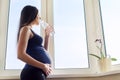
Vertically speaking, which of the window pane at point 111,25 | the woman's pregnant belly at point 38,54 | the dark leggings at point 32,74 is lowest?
the dark leggings at point 32,74

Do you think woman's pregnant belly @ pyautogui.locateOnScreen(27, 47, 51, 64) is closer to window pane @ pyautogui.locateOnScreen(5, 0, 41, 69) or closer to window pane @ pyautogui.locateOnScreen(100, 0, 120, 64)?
window pane @ pyautogui.locateOnScreen(5, 0, 41, 69)

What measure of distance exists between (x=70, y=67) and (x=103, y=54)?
0.35m

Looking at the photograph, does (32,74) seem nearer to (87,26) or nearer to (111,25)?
(87,26)

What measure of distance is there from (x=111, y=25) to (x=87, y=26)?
0.25 metres

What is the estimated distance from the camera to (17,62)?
1.93 metres

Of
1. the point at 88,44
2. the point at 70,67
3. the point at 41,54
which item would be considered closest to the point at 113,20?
the point at 88,44

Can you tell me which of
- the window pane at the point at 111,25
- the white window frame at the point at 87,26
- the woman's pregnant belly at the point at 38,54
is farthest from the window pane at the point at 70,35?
the woman's pregnant belly at the point at 38,54

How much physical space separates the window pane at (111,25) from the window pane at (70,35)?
0.75 ft

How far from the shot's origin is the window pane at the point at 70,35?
1996mm

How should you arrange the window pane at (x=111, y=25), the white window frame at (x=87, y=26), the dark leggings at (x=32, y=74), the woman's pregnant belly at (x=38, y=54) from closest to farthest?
1. the dark leggings at (x=32, y=74)
2. the woman's pregnant belly at (x=38, y=54)
3. the white window frame at (x=87, y=26)
4. the window pane at (x=111, y=25)

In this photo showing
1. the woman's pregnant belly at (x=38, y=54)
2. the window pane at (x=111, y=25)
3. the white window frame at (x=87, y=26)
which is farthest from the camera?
the window pane at (x=111, y=25)

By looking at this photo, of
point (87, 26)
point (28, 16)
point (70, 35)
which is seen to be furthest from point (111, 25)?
point (28, 16)

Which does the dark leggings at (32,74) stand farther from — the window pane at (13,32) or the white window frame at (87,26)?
the window pane at (13,32)

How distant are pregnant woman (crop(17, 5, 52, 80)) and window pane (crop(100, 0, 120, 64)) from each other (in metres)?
0.78
